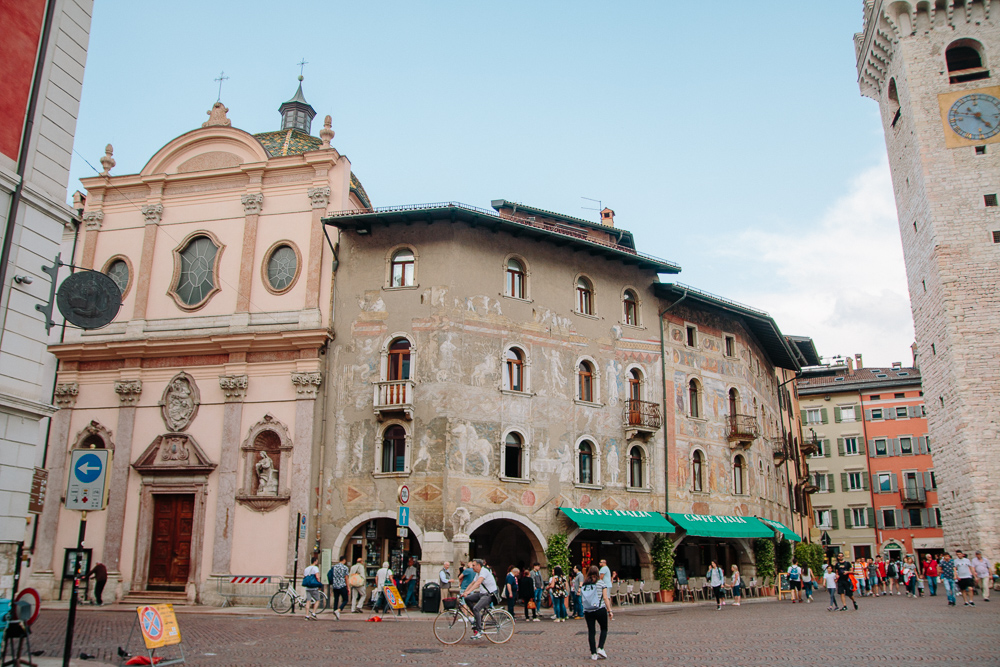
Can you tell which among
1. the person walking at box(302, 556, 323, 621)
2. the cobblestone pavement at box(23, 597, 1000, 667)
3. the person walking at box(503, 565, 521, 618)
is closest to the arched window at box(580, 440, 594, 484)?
the person walking at box(503, 565, 521, 618)

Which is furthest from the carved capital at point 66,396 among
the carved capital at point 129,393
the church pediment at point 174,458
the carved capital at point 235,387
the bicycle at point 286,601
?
the bicycle at point 286,601

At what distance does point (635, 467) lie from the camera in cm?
2964

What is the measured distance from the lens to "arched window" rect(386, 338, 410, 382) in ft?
87.5

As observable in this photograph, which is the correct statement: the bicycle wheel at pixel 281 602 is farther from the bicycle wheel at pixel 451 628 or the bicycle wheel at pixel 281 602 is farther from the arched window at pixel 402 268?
the arched window at pixel 402 268

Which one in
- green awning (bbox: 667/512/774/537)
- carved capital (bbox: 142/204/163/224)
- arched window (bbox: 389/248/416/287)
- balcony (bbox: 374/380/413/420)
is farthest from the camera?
carved capital (bbox: 142/204/163/224)

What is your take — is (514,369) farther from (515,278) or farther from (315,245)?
(315,245)

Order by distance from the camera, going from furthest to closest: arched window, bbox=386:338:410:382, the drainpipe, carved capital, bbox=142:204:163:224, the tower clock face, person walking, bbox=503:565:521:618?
the tower clock face → carved capital, bbox=142:204:163:224 → the drainpipe → arched window, bbox=386:338:410:382 → person walking, bbox=503:565:521:618

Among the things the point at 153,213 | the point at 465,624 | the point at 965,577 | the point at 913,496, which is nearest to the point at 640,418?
the point at 965,577

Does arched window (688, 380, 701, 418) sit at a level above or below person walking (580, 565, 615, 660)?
above

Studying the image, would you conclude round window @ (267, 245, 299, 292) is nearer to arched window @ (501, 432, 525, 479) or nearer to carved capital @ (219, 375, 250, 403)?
carved capital @ (219, 375, 250, 403)

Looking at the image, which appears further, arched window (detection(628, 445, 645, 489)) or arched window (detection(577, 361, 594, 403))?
arched window (detection(628, 445, 645, 489))

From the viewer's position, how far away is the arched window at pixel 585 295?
98.5 feet

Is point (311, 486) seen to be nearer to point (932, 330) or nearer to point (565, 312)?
point (565, 312)

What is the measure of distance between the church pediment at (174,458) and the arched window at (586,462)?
1246cm
